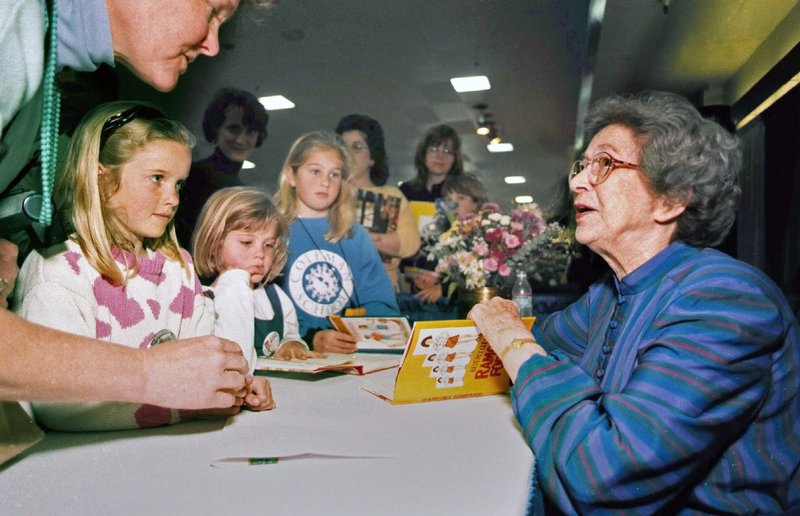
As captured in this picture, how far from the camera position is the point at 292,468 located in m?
0.82

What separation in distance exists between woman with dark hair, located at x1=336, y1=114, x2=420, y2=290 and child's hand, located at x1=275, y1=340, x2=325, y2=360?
75 centimetres

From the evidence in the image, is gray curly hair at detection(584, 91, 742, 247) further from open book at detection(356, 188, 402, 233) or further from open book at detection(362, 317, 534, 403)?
open book at detection(356, 188, 402, 233)

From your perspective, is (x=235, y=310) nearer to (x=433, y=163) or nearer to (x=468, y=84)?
(x=433, y=163)

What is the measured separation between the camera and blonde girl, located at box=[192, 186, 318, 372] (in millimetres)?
1646

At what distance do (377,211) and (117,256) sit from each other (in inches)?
63.8

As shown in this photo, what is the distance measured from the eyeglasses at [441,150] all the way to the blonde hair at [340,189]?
1.59 ft

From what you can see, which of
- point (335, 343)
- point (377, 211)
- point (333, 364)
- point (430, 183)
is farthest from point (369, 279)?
point (333, 364)

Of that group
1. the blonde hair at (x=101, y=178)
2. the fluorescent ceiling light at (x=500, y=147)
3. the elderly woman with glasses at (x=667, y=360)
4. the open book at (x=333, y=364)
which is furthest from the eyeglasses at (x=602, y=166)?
the fluorescent ceiling light at (x=500, y=147)

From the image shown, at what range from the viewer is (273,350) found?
77.0 inches

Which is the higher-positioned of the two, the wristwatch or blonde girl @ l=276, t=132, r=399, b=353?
blonde girl @ l=276, t=132, r=399, b=353

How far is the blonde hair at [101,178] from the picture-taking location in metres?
1.09

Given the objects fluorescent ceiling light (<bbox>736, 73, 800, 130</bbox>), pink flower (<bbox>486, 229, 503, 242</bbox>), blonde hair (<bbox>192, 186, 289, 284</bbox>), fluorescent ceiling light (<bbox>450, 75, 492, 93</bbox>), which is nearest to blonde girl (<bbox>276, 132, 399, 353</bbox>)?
blonde hair (<bbox>192, 186, 289, 284</bbox>)

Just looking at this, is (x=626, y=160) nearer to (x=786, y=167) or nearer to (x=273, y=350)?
(x=273, y=350)

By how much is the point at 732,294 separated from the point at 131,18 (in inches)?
44.7
